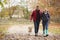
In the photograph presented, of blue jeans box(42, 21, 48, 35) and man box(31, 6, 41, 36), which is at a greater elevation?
man box(31, 6, 41, 36)

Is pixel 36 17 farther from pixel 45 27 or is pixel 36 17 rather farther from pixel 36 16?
pixel 45 27

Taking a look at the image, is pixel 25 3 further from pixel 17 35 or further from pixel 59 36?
pixel 59 36

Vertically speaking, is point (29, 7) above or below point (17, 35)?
above

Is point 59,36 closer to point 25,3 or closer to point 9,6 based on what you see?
point 25,3

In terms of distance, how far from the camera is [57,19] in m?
2.22

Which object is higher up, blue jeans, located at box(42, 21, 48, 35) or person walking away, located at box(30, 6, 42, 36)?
person walking away, located at box(30, 6, 42, 36)

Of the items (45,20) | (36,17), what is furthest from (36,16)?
(45,20)

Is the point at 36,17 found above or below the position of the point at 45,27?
above

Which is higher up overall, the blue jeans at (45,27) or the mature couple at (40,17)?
the mature couple at (40,17)

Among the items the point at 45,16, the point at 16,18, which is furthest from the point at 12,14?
the point at 45,16

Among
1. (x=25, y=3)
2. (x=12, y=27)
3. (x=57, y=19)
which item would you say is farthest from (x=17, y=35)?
(x=57, y=19)

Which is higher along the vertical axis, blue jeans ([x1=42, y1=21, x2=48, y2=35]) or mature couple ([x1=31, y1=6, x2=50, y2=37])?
mature couple ([x1=31, y1=6, x2=50, y2=37])

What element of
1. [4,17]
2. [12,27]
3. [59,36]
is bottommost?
[59,36]

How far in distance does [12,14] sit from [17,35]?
29 centimetres
